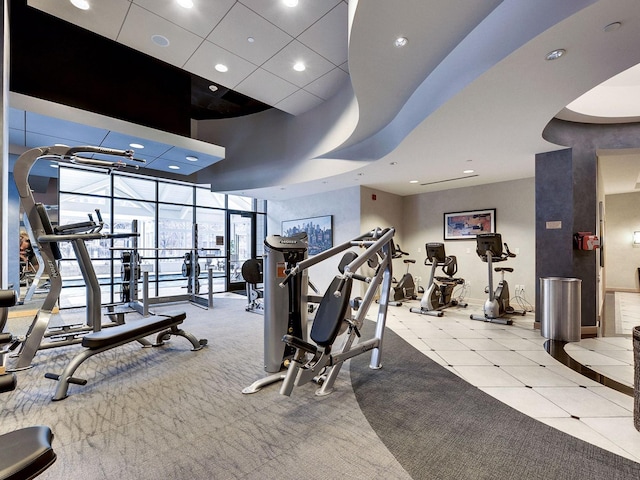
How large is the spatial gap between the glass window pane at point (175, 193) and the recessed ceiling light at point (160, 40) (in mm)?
4285

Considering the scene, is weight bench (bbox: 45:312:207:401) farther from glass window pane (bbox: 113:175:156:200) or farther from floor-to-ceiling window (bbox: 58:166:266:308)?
glass window pane (bbox: 113:175:156:200)

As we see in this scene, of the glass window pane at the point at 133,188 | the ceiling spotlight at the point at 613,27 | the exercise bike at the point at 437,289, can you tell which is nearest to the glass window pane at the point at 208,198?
the glass window pane at the point at 133,188

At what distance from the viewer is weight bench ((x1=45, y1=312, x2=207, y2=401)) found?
257 cm

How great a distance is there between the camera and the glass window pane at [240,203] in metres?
9.20

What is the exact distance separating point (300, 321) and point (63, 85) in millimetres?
5339

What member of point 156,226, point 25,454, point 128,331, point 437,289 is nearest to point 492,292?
point 437,289

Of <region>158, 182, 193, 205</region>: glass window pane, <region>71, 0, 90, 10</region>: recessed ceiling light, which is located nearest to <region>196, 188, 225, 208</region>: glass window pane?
<region>158, 182, 193, 205</region>: glass window pane

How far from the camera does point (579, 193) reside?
4.52m

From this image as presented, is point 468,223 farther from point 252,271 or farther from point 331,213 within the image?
point 252,271

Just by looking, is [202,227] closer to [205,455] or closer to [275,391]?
[275,391]

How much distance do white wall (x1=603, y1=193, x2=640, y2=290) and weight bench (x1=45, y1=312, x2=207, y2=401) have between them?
11788 millimetres

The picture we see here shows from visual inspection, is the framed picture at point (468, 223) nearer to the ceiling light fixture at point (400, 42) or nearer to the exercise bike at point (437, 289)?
the exercise bike at point (437, 289)

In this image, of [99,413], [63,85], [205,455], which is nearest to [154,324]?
[99,413]

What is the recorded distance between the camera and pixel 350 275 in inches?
89.1
